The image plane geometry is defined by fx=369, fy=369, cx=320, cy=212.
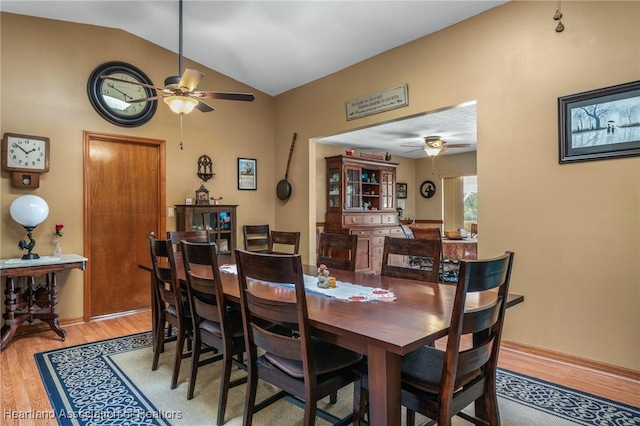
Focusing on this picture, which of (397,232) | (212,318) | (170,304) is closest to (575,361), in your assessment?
(212,318)

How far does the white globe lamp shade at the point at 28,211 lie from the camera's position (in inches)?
136

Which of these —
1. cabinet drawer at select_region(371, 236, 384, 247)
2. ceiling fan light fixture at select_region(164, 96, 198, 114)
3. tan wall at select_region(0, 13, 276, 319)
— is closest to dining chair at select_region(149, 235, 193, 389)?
ceiling fan light fixture at select_region(164, 96, 198, 114)

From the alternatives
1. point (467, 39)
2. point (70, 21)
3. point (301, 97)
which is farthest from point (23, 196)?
point (467, 39)

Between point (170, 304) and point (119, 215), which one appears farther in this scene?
point (119, 215)

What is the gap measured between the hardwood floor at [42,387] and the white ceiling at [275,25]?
9.84 feet

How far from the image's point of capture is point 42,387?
254cm

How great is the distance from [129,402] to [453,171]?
735cm

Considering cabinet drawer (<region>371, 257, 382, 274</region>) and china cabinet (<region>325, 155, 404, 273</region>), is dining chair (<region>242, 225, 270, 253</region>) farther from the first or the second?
cabinet drawer (<region>371, 257, 382, 274</region>)

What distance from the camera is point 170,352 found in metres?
3.19

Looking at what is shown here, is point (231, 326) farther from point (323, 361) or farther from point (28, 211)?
point (28, 211)

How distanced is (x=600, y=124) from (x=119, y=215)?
190 inches

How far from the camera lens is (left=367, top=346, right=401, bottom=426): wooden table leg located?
54.0 inches

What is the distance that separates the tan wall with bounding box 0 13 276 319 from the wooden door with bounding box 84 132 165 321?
0.28ft

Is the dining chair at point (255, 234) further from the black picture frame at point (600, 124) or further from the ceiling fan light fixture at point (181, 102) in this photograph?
the black picture frame at point (600, 124)
